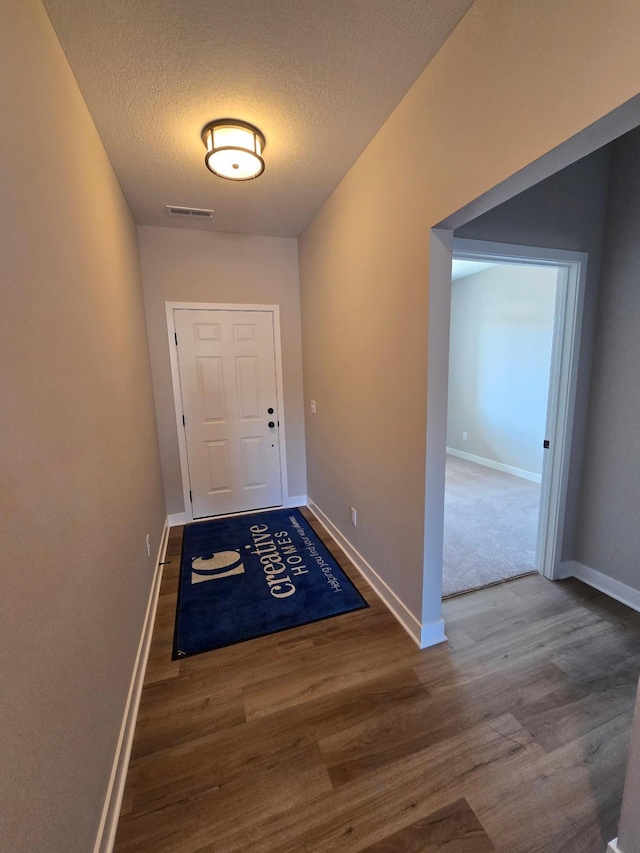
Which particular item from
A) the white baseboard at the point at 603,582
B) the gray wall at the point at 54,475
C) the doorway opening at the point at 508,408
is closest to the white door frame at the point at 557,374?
the doorway opening at the point at 508,408

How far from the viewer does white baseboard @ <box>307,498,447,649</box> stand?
5.97 feet

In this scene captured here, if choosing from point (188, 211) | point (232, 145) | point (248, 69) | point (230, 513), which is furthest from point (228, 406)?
point (248, 69)

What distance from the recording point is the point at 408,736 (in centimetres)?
138

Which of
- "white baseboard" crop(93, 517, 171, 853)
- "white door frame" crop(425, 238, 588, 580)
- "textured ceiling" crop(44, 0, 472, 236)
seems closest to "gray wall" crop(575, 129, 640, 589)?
"white door frame" crop(425, 238, 588, 580)

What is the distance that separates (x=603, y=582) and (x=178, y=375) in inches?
144

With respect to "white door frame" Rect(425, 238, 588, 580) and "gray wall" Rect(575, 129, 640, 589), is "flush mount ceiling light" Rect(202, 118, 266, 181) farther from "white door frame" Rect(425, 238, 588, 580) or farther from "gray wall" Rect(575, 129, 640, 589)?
"gray wall" Rect(575, 129, 640, 589)

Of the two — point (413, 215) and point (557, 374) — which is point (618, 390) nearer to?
point (557, 374)

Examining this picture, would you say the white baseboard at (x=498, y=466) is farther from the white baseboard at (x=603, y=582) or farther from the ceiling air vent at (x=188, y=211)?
the ceiling air vent at (x=188, y=211)

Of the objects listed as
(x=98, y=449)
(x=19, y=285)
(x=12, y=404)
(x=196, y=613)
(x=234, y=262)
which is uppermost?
(x=234, y=262)

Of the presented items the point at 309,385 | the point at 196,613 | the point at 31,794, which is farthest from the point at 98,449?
the point at 309,385

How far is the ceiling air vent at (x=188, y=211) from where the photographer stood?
263 cm

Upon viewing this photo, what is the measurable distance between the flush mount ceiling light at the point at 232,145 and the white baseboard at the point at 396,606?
101 inches

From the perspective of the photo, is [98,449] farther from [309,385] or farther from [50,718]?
[309,385]

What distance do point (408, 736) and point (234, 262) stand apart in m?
3.55
